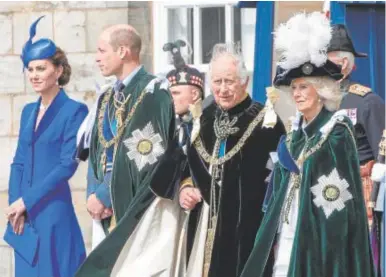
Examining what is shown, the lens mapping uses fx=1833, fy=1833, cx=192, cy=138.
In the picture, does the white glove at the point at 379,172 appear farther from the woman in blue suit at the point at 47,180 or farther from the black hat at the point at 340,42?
the woman in blue suit at the point at 47,180

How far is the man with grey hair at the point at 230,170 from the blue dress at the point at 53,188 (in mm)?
1136

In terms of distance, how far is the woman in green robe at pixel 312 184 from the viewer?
33.5ft

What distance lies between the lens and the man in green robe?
1120 cm

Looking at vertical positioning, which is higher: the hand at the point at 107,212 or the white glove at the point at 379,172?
the white glove at the point at 379,172

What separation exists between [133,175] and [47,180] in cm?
78

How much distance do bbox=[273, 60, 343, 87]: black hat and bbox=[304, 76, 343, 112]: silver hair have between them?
3cm

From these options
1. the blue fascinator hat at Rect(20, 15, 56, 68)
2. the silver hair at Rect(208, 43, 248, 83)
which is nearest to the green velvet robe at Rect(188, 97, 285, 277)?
the silver hair at Rect(208, 43, 248, 83)

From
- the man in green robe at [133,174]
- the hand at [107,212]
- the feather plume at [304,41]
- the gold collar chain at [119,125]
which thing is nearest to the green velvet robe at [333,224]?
the feather plume at [304,41]

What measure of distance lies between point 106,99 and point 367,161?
1.67 m

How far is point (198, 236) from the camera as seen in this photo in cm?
1109

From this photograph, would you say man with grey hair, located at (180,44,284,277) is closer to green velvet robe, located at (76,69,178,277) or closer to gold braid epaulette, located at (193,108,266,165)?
gold braid epaulette, located at (193,108,266,165)

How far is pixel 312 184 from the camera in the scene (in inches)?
405

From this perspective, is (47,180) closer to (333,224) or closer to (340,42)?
(340,42)

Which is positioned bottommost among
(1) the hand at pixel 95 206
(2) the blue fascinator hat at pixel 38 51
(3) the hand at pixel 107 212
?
(3) the hand at pixel 107 212
